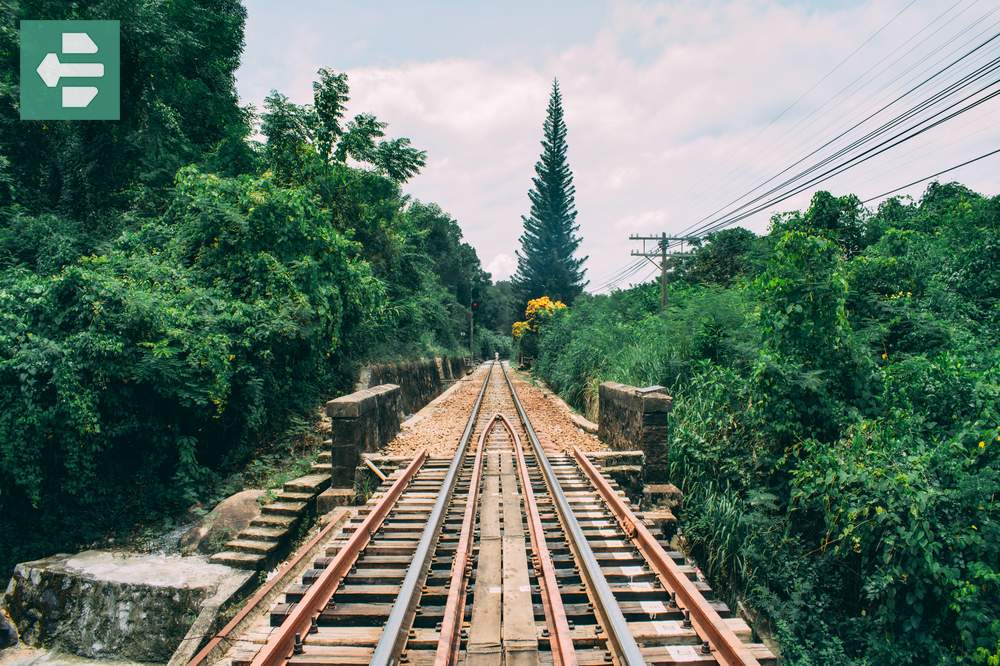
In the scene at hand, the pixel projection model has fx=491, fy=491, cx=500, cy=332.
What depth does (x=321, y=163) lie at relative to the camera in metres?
15.4

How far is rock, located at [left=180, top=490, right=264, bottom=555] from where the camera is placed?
718 centimetres

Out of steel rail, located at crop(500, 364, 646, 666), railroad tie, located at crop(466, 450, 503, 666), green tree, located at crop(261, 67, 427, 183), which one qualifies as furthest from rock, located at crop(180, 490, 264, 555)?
green tree, located at crop(261, 67, 427, 183)

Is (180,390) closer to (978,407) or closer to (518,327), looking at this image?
(978,407)

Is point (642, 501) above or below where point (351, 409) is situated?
below

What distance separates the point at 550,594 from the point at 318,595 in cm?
167

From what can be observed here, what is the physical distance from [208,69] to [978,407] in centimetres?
2167

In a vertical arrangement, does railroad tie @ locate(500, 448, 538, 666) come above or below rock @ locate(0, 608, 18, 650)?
above

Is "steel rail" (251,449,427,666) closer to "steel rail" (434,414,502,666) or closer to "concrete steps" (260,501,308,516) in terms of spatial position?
"steel rail" (434,414,502,666)

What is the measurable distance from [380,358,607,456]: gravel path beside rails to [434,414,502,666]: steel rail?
10.5ft

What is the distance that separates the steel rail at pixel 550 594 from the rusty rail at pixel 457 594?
0.59 m

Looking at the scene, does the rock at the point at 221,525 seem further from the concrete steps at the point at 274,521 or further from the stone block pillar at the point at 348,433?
the stone block pillar at the point at 348,433

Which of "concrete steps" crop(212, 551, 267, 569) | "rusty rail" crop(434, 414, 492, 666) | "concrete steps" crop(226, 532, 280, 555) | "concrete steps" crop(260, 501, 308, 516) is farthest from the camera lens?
"concrete steps" crop(260, 501, 308, 516)

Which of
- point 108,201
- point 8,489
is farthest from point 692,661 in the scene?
point 108,201
